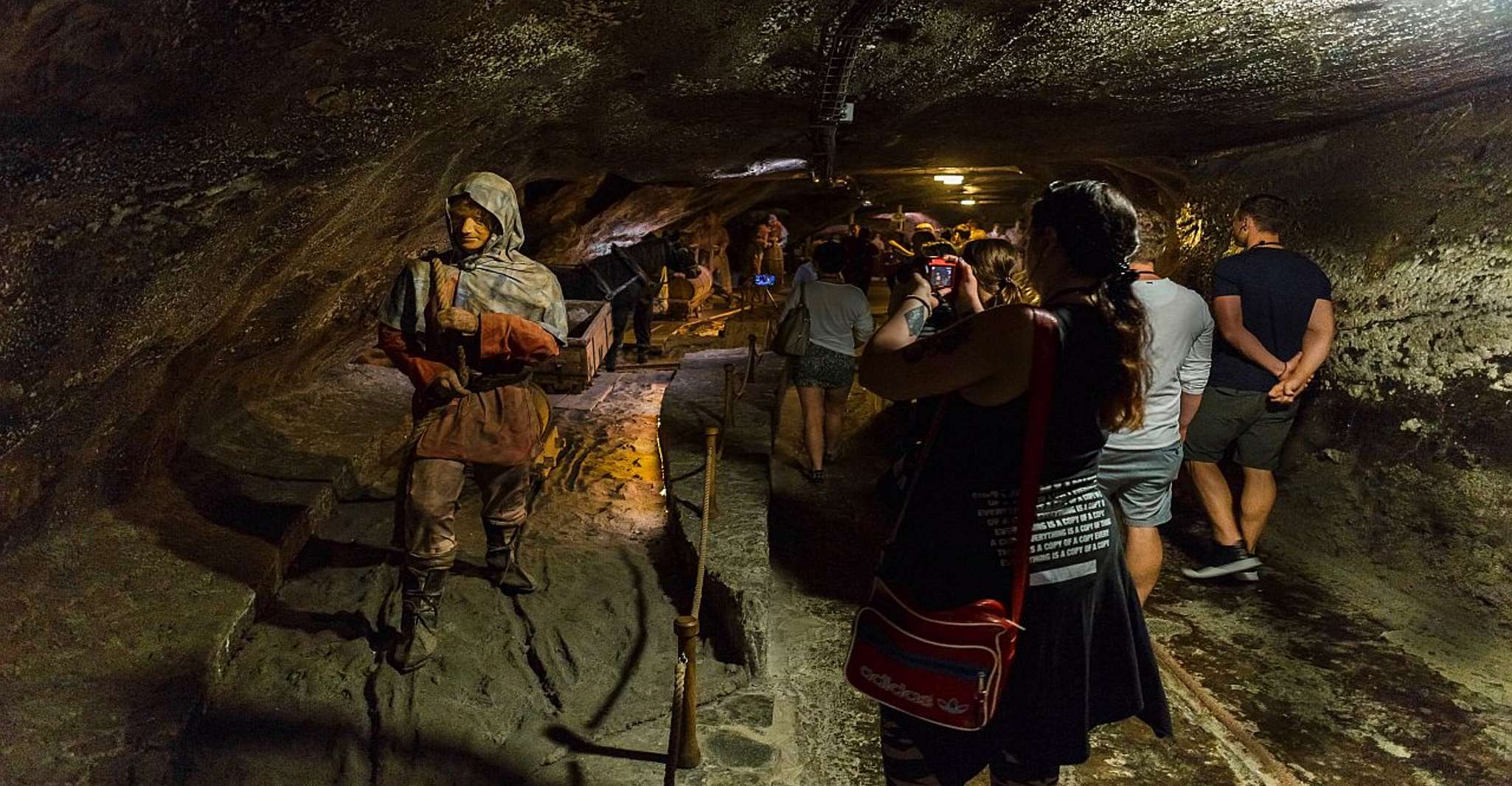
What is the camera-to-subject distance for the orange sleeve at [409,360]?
3211mm

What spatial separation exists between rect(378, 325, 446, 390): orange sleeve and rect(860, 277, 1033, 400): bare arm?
6.82ft

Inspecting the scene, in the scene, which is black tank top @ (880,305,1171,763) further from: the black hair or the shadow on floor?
the shadow on floor

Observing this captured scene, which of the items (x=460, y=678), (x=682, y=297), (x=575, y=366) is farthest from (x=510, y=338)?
(x=682, y=297)

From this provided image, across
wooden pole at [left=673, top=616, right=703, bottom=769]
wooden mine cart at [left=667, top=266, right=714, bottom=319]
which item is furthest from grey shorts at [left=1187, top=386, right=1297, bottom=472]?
wooden mine cart at [left=667, top=266, right=714, bottom=319]

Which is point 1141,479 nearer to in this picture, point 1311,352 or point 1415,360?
point 1311,352

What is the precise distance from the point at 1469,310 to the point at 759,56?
3589 mm

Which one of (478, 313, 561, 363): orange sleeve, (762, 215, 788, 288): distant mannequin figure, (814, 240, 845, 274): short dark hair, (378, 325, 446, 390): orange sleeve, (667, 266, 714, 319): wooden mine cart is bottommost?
(667, 266, 714, 319): wooden mine cart

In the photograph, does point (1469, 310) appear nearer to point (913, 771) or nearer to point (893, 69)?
point (893, 69)

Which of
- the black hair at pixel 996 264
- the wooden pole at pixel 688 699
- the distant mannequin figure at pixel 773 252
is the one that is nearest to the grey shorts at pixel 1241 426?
the black hair at pixel 996 264

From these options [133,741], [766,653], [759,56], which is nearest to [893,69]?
[759,56]

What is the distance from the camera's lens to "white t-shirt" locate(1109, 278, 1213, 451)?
3076 millimetres

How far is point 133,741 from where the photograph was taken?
2801 mm

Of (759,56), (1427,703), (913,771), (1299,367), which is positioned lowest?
(1427,703)

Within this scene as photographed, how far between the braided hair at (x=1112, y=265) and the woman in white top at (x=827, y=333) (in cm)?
364
